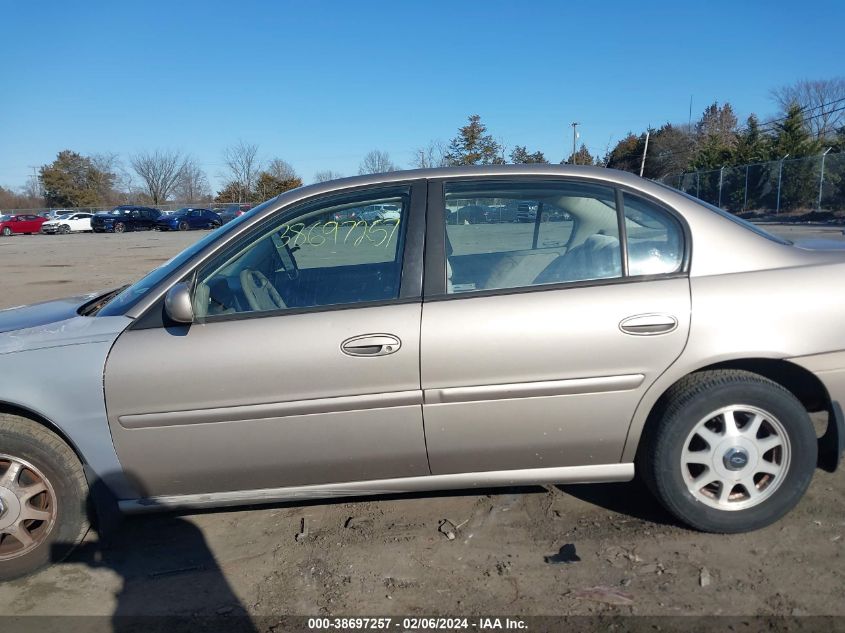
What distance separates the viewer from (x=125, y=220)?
136ft

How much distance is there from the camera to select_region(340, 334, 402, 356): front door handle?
106 inches

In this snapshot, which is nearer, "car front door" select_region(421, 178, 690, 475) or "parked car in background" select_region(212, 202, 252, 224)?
"car front door" select_region(421, 178, 690, 475)

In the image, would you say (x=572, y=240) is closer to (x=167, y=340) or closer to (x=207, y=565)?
(x=167, y=340)

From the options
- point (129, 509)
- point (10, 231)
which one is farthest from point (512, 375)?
point (10, 231)

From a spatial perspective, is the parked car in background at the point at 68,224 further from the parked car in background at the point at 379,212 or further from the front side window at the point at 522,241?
the front side window at the point at 522,241

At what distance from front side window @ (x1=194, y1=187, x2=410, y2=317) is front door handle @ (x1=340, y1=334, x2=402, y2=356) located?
0.69ft

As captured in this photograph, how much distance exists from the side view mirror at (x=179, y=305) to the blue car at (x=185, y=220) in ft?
137

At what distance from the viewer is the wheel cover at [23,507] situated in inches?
109

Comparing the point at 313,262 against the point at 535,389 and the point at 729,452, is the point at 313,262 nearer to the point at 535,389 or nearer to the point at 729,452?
the point at 535,389

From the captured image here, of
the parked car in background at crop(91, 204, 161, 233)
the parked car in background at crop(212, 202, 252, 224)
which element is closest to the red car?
the parked car in background at crop(91, 204, 161, 233)

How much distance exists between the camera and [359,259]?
11.2 ft

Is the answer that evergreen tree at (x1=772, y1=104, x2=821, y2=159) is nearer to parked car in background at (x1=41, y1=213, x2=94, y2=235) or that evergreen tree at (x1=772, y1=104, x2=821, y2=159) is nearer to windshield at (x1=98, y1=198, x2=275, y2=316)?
windshield at (x1=98, y1=198, x2=275, y2=316)

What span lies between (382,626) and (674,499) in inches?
55.3

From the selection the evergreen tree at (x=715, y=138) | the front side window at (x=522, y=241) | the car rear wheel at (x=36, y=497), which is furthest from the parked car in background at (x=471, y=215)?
the evergreen tree at (x=715, y=138)
